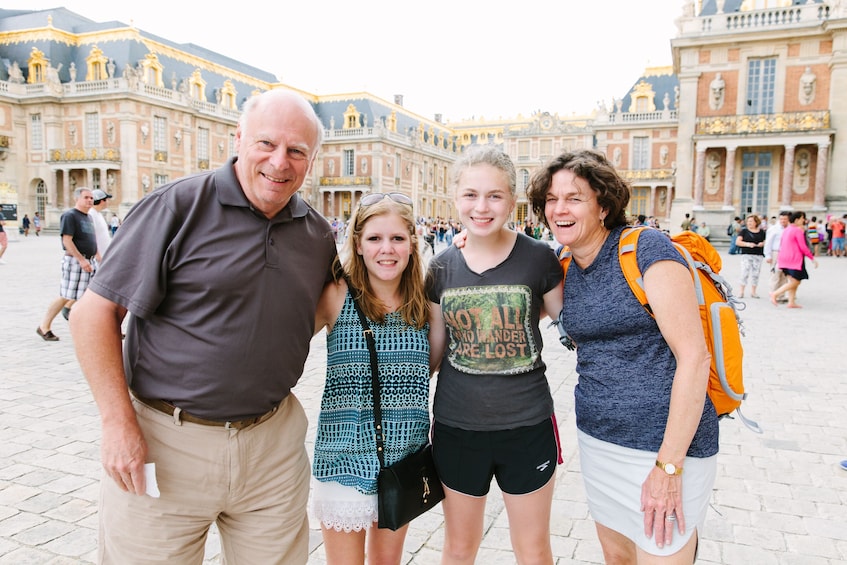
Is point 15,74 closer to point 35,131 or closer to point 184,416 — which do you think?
point 35,131

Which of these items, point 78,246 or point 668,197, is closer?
point 78,246

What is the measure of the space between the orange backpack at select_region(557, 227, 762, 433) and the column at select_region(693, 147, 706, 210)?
86.7 feet

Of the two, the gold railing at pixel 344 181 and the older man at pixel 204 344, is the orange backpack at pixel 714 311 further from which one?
the gold railing at pixel 344 181

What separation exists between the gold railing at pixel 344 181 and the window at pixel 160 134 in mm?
14703

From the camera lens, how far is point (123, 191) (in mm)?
34094

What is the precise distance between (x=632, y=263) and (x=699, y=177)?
1059 inches

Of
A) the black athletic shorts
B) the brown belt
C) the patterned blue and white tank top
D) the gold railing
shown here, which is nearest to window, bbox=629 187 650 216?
the gold railing

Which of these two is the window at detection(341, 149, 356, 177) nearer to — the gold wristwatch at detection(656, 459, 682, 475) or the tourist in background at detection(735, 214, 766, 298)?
the tourist in background at detection(735, 214, 766, 298)

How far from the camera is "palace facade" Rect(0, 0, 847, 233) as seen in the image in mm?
24609

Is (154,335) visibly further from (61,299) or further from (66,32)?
(66,32)

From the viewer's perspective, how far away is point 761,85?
81.9 feet

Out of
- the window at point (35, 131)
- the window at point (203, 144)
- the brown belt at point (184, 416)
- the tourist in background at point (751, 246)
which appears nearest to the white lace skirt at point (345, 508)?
the brown belt at point (184, 416)

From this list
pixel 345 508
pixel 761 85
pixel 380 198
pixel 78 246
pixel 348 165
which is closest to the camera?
pixel 345 508

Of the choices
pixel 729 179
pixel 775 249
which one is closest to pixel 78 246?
pixel 775 249
